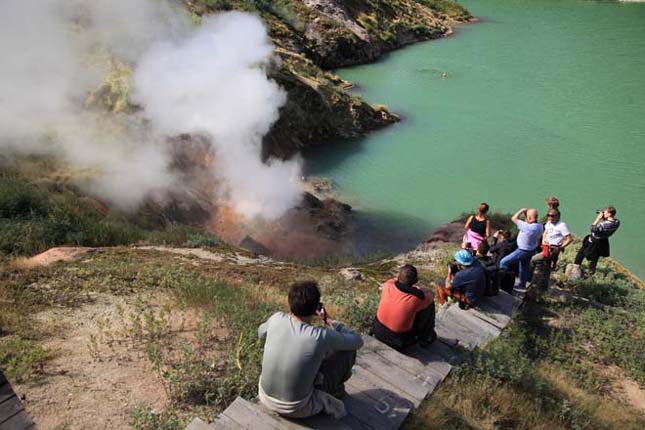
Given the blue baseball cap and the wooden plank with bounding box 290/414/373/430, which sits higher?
the blue baseball cap

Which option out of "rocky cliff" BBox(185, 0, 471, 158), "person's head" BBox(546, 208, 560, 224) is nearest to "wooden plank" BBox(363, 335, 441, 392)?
"person's head" BBox(546, 208, 560, 224)

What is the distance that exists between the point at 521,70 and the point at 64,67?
2392 cm

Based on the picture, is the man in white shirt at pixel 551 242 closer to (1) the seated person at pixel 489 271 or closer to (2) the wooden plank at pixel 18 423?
(1) the seated person at pixel 489 271

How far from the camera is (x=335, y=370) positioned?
13.7ft

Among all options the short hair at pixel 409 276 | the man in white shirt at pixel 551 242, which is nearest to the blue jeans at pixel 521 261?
the man in white shirt at pixel 551 242

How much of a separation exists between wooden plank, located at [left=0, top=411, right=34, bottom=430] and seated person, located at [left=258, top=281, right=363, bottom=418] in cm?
191

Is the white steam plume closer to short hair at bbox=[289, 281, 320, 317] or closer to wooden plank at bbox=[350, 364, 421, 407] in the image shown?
wooden plank at bbox=[350, 364, 421, 407]

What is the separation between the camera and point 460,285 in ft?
22.5

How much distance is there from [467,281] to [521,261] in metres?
1.64

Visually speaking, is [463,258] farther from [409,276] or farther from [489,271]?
[409,276]

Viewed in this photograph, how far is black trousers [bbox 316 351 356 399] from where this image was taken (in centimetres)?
415

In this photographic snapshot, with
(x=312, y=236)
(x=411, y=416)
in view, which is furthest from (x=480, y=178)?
(x=411, y=416)

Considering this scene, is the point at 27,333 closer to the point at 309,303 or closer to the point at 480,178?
the point at 309,303

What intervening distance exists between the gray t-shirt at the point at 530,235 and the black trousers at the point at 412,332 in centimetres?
299
